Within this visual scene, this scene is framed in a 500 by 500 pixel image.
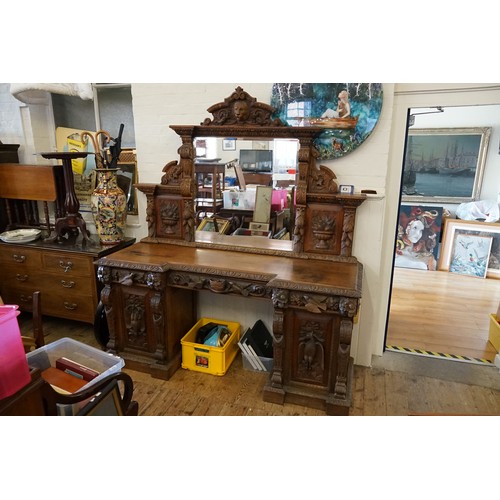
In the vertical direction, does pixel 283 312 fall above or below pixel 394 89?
below

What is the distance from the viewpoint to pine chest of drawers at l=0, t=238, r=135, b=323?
298 centimetres

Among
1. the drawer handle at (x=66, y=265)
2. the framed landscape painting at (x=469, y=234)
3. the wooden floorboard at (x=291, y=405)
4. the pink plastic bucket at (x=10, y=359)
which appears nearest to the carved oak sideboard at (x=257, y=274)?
the wooden floorboard at (x=291, y=405)

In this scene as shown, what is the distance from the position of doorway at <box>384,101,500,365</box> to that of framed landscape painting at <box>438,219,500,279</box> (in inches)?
6.5

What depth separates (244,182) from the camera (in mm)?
2756

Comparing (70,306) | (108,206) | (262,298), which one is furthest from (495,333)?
(70,306)

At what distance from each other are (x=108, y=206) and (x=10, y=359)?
217 cm

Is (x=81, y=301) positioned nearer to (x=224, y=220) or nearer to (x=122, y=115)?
(x=224, y=220)

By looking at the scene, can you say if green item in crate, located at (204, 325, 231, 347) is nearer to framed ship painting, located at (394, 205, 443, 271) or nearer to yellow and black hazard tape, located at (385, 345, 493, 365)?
yellow and black hazard tape, located at (385, 345, 493, 365)

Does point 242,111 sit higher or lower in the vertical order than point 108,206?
higher

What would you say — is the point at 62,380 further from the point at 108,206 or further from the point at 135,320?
the point at 108,206

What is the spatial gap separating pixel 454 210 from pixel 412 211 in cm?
60

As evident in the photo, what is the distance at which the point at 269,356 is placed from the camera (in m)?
2.82

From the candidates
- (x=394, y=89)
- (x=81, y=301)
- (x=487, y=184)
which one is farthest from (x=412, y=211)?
(x=81, y=301)

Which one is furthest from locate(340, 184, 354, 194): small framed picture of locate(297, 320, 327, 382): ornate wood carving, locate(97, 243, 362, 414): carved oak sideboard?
locate(297, 320, 327, 382): ornate wood carving
